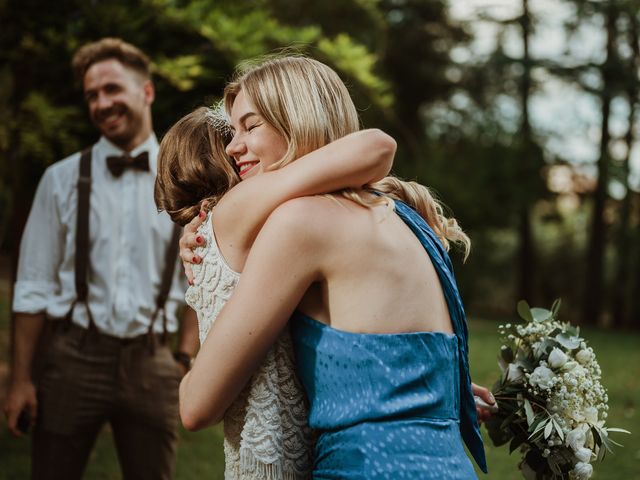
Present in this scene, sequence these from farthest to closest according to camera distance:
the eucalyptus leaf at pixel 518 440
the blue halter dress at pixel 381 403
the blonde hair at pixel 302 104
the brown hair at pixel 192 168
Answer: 1. the eucalyptus leaf at pixel 518 440
2. the brown hair at pixel 192 168
3. the blonde hair at pixel 302 104
4. the blue halter dress at pixel 381 403

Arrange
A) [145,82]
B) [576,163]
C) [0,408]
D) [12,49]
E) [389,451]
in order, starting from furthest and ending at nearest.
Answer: [576,163]
[0,408]
[12,49]
[145,82]
[389,451]

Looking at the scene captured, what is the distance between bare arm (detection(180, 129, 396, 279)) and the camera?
1769 millimetres

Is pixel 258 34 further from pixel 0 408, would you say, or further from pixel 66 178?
pixel 0 408

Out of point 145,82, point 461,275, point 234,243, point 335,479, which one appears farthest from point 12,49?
point 461,275

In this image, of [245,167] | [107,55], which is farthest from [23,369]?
[245,167]

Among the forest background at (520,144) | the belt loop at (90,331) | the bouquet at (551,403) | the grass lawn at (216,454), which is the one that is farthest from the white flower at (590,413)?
the forest background at (520,144)

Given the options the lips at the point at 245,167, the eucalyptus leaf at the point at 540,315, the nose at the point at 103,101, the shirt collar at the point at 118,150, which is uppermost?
the lips at the point at 245,167

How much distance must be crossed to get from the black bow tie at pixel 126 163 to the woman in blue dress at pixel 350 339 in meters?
2.04

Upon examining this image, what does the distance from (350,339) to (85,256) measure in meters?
2.10

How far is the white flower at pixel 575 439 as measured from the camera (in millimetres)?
2369

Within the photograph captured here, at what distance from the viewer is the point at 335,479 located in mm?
1709

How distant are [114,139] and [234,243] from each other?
208 cm

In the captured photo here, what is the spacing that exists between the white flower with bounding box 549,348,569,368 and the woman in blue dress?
0.77 m

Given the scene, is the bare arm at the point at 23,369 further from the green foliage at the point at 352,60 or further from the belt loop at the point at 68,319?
the green foliage at the point at 352,60
